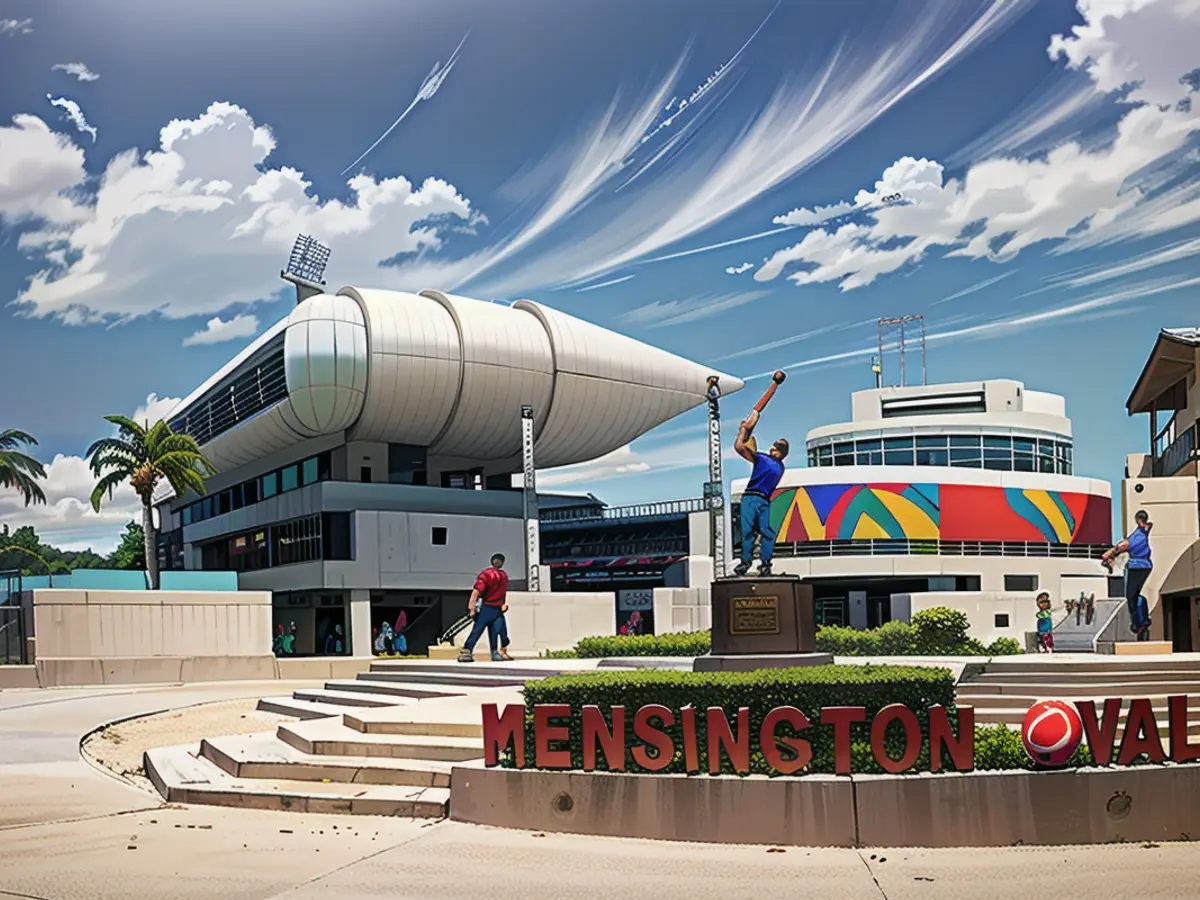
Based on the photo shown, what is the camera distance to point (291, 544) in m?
57.0

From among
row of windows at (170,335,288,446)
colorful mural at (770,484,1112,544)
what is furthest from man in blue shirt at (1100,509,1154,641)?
colorful mural at (770,484,1112,544)

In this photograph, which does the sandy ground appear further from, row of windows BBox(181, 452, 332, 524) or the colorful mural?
the colorful mural

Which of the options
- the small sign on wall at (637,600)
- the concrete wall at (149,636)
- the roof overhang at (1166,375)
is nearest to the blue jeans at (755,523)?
the roof overhang at (1166,375)

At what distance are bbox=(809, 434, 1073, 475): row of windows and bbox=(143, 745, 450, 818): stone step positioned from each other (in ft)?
211

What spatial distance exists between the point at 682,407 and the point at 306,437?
17.9m

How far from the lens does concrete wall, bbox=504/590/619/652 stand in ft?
139

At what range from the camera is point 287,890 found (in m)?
8.63

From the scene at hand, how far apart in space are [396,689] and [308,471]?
39.8m

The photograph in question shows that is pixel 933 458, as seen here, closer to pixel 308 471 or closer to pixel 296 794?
pixel 308 471

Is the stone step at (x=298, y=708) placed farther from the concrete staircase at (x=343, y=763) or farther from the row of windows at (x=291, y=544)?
the row of windows at (x=291, y=544)

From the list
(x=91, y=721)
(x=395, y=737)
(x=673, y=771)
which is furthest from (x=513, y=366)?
(x=673, y=771)

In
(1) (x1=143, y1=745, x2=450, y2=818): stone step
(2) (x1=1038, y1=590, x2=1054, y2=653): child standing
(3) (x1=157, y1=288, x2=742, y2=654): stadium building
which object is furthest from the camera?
(3) (x1=157, y1=288, x2=742, y2=654): stadium building

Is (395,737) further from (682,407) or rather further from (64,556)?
(64,556)

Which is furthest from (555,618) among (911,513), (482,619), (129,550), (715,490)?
(129,550)
